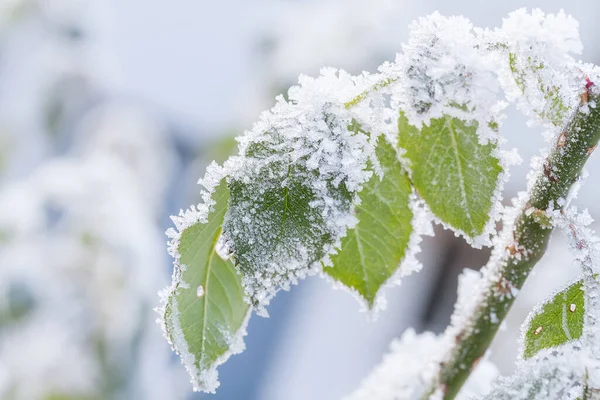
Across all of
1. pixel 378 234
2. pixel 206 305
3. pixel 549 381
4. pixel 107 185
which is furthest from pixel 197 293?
pixel 107 185

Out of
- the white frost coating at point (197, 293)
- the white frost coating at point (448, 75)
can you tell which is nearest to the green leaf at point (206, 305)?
the white frost coating at point (197, 293)

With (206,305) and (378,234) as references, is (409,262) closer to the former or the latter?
(378,234)

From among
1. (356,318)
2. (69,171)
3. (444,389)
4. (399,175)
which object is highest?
(69,171)

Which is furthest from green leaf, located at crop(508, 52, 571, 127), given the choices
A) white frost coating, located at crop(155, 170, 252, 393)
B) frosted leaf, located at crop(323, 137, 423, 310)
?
white frost coating, located at crop(155, 170, 252, 393)

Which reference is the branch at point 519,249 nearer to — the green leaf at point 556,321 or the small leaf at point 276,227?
the green leaf at point 556,321

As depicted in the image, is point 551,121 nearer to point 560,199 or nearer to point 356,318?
point 560,199

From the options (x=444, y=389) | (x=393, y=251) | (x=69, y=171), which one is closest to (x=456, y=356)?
(x=444, y=389)
